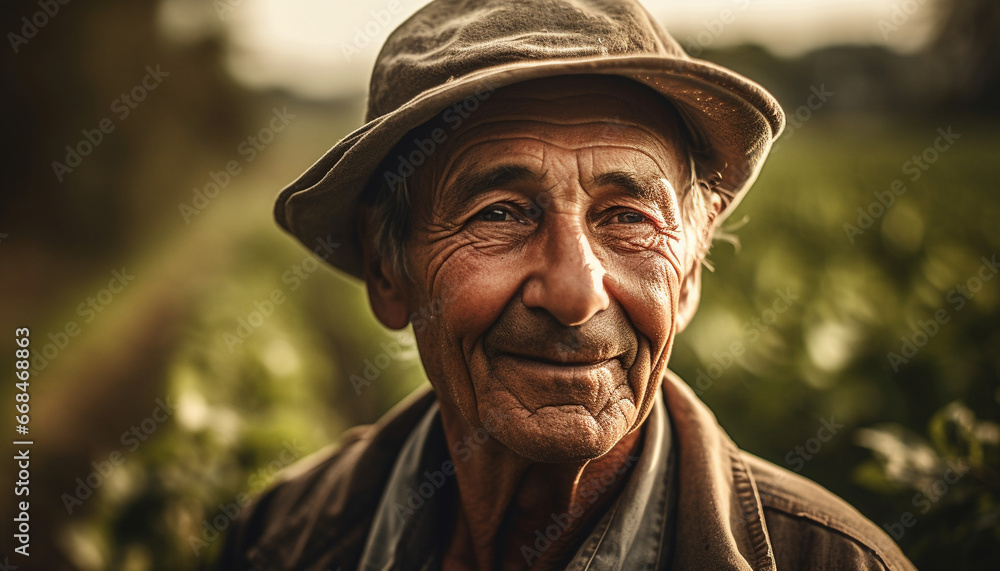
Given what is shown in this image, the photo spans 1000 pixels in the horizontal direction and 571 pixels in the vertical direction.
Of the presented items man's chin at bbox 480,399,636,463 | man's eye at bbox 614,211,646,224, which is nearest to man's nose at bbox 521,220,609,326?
man's eye at bbox 614,211,646,224

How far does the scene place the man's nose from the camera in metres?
1.55

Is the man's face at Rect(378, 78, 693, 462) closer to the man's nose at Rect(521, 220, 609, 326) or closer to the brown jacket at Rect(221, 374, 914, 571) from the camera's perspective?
the man's nose at Rect(521, 220, 609, 326)

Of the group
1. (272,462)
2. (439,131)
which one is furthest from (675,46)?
(272,462)

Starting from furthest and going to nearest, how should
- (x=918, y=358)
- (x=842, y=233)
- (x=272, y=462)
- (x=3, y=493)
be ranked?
(x=842, y=233) → (x=3, y=493) → (x=918, y=358) → (x=272, y=462)

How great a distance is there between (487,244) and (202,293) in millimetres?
7221

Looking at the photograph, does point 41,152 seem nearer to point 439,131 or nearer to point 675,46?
point 439,131

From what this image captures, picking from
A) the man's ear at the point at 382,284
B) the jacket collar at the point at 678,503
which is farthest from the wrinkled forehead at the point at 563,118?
the jacket collar at the point at 678,503

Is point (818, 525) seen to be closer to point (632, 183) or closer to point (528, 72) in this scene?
point (632, 183)

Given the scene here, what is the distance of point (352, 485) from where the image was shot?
248cm

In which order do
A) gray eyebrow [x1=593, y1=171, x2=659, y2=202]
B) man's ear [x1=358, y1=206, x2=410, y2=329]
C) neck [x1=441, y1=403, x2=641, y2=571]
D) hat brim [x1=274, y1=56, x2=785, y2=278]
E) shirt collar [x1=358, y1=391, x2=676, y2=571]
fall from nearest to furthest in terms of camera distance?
hat brim [x1=274, y1=56, x2=785, y2=278]
gray eyebrow [x1=593, y1=171, x2=659, y2=202]
shirt collar [x1=358, y1=391, x2=676, y2=571]
neck [x1=441, y1=403, x2=641, y2=571]
man's ear [x1=358, y1=206, x2=410, y2=329]

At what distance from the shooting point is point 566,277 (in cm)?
157

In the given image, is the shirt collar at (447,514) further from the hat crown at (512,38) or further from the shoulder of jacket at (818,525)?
the hat crown at (512,38)

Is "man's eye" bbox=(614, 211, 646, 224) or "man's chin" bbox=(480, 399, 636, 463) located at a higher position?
"man's eye" bbox=(614, 211, 646, 224)

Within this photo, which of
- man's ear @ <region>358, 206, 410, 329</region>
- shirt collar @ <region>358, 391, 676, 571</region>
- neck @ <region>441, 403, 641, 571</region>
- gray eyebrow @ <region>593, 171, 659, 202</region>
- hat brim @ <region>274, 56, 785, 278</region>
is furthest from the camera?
man's ear @ <region>358, 206, 410, 329</region>
